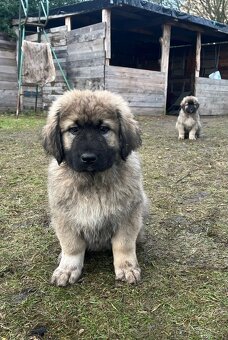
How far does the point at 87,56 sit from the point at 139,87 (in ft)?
6.17

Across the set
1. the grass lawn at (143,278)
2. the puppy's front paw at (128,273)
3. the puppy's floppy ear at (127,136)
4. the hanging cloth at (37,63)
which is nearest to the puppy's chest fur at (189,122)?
the grass lawn at (143,278)

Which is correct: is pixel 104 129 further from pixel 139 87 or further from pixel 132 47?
pixel 132 47

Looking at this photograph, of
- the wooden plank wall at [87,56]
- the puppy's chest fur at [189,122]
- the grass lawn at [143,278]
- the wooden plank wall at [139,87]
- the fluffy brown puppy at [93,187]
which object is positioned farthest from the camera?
the wooden plank wall at [139,87]

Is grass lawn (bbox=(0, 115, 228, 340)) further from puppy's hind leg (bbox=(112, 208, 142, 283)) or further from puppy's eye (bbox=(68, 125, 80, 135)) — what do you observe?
puppy's eye (bbox=(68, 125, 80, 135))

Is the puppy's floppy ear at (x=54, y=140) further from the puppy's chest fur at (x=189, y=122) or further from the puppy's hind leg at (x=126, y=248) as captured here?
the puppy's chest fur at (x=189, y=122)

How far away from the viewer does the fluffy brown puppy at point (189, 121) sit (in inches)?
301

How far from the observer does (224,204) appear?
3.62 metres

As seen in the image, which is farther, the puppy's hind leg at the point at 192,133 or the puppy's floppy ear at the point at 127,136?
the puppy's hind leg at the point at 192,133

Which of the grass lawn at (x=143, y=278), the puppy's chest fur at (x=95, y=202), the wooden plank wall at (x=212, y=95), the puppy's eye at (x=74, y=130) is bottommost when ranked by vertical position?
the grass lawn at (x=143, y=278)

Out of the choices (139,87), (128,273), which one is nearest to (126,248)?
(128,273)

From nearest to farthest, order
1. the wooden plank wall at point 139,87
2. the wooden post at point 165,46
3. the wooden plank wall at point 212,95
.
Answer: the wooden plank wall at point 139,87 < the wooden post at point 165,46 < the wooden plank wall at point 212,95

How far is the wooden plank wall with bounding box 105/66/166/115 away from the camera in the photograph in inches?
431

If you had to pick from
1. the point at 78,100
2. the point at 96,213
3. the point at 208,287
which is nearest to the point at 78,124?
the point at 78,100

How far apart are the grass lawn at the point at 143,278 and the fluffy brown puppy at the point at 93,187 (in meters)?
0.16
